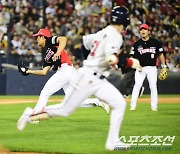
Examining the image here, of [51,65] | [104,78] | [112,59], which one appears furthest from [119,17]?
[51,65]

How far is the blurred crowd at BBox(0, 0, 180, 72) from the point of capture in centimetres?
2472

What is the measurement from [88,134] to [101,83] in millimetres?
2715

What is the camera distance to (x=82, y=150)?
8953 millimetres

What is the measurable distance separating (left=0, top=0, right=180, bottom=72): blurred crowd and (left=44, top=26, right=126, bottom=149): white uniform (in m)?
15.6

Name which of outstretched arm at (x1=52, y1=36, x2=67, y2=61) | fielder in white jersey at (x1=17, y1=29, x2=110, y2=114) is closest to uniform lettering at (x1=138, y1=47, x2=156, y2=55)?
fielder in white jersey at (x1=17, y1=29, x2=110, y2=114)

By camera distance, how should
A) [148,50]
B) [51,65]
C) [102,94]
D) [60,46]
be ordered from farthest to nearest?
[148,50]
[51,65]
[60,46]
[102,94]

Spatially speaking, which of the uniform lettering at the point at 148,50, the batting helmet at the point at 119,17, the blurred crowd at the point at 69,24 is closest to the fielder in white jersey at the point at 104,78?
the batting helmet at the point at 119,17

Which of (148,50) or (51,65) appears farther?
(148,50)

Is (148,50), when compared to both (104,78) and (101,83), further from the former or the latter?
(101,83)

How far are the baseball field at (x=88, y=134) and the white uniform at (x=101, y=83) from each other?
2.15 ft

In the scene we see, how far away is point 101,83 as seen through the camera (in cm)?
848

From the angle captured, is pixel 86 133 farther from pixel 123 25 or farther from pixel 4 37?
pixel 4 37

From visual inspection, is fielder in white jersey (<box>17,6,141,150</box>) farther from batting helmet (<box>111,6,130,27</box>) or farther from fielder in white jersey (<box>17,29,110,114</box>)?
fielder in white jersey (<box>17,29,110,114</box>)

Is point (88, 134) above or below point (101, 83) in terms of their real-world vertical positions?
below
